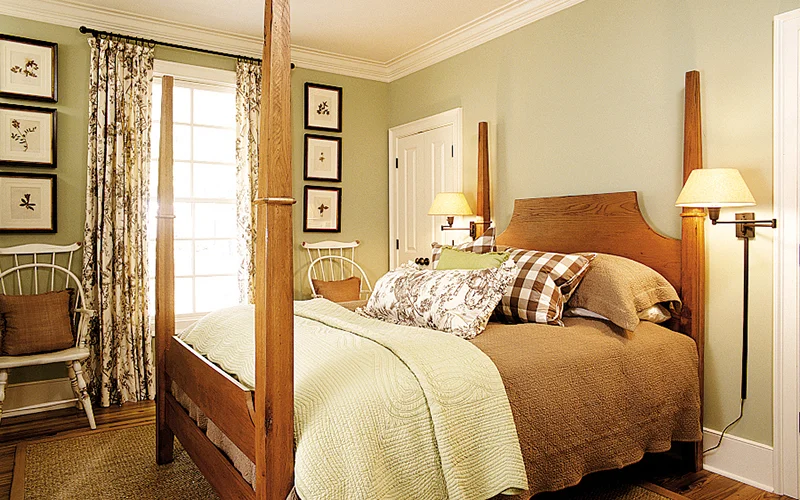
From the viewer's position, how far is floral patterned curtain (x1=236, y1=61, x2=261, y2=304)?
14.6 ft

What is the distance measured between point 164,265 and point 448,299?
1413 millimetres

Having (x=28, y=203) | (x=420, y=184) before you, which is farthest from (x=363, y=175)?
(x=28, y=203)

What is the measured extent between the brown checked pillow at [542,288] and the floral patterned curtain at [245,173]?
2325 mm

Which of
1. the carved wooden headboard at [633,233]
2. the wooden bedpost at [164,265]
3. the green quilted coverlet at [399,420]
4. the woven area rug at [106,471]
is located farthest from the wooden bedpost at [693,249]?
the wooden bedpost at [164,265]

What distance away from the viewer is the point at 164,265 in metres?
2.82

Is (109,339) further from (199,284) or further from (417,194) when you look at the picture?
(417,194)

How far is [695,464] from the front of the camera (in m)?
2.78

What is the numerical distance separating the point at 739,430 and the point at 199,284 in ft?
11.9

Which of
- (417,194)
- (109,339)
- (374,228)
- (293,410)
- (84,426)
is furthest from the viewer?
(374,228)

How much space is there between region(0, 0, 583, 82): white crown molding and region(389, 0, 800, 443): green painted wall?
100mm

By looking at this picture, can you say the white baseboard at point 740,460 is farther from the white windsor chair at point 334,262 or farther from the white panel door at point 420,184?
the white windsor chair at point 334,262

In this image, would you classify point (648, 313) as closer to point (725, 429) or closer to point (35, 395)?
point (725, 429)

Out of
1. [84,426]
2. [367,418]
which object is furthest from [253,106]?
[367,418]

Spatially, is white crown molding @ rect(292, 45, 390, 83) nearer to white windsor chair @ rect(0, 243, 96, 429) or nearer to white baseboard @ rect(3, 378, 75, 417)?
white windsor chair @ rect(0, 243, 96, 429)
